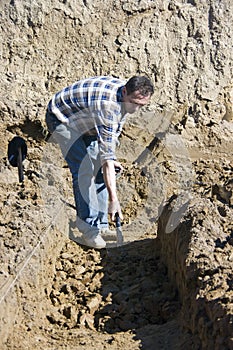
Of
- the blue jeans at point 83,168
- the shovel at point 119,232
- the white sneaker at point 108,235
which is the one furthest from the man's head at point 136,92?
the white sneaker at point 108,235

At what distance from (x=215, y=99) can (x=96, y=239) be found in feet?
13.5

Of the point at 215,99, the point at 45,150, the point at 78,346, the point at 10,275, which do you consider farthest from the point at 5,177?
the point at 78,346

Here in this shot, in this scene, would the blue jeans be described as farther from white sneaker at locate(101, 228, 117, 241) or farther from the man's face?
the man's face

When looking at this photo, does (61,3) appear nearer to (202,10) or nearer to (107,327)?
(202,10)

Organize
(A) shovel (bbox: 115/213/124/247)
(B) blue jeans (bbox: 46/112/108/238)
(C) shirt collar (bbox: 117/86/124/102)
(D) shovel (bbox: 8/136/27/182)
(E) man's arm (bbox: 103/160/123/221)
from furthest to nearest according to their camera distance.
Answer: (D) shovel (bbox: 8/136/27/182), (A) shovel (bbox: 115/213/124/247), (B) blue jeans (bbox: 46/112/108/238), (C) shirt collar (bbox: 117/86/124/102), (E) man's arm (bbox: 103/160/123/221)

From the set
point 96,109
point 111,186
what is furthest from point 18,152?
point 111,186

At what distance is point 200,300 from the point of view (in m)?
4.29

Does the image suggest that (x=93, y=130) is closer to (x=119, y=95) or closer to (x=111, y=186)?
(x=119, y=95)

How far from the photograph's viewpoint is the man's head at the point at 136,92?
5824 mm

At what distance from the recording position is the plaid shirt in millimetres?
5883

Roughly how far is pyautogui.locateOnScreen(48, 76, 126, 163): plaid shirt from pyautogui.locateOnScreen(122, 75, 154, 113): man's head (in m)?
0.08

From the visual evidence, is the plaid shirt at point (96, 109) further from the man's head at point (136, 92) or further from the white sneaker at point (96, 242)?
the white sneaker at point (96, 242)

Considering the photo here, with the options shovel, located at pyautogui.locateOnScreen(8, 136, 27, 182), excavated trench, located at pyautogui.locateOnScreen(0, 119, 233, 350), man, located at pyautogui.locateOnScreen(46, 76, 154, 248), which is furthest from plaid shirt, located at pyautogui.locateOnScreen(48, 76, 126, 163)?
shovel, located at pyautogui.locateOnScreen(8, 136, 27, 182)

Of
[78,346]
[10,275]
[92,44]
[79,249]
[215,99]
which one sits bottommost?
[78,346]
